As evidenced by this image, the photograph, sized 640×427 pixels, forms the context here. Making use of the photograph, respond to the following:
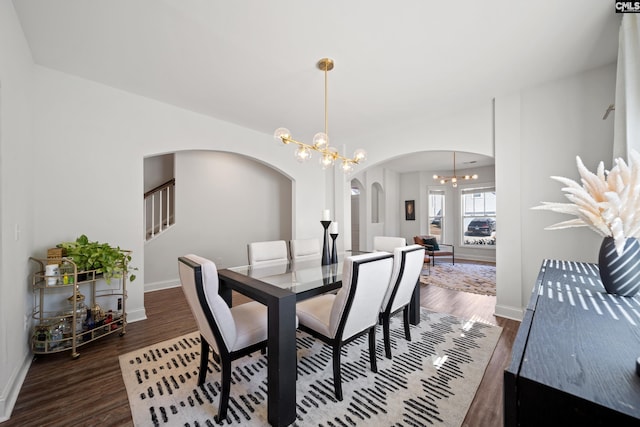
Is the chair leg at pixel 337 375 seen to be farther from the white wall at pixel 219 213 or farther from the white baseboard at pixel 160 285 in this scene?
the white baseboard at pixel 160 285

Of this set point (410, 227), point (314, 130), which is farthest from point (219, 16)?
point (410, 227)

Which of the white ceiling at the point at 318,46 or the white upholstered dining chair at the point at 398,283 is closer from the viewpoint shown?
the white ceiling at the point at 318,46

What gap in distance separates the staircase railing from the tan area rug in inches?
187

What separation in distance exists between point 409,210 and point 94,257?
7769 millimetres

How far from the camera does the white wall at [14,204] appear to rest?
1.61 m

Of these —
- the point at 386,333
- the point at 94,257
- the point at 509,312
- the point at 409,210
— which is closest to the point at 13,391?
the point at 94,257

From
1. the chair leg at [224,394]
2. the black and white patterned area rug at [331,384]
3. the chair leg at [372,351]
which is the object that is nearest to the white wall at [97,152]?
the black and white patterned area rug at [331,384]

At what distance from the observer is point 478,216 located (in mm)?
7633

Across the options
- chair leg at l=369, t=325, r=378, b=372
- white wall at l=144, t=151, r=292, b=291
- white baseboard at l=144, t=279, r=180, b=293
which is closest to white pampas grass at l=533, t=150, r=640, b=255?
chair leg at l=369, t=325, r=378, b=372

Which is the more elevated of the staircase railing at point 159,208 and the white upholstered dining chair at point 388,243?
the staircase railing at point 159,208

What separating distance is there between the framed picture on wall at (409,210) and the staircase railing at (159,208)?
261 inches

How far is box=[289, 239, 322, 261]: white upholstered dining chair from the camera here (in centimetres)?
314

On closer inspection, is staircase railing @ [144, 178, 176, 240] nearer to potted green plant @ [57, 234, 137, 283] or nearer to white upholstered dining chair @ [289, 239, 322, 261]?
potted green plant @ [57, 234, 137, 283]

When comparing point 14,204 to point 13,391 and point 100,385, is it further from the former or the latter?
point 100,385
